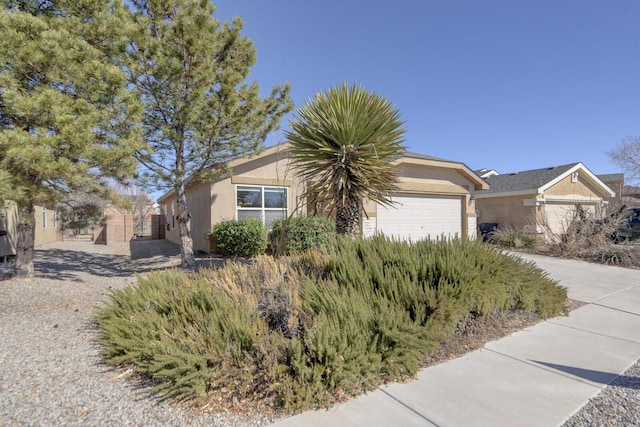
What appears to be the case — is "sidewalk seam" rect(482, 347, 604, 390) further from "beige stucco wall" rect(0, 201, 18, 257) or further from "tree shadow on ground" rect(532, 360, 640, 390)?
"beige stucco wall" rect(0, 201, 18, 257)

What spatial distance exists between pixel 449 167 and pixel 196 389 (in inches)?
541

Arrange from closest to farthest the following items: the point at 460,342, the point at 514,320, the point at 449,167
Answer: the point at 460,342 → the point at 514,320 → the point at 449,167

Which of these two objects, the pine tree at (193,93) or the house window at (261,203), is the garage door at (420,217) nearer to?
the house window at (261,203)

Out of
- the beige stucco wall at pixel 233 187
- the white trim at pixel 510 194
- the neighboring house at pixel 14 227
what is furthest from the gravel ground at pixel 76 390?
the white trim at pixel 510 194

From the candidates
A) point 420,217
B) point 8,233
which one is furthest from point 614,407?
point 8,233

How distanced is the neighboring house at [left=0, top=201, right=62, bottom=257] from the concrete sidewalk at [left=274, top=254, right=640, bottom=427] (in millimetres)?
6891

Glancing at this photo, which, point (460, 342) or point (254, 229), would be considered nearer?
point (460, 342)

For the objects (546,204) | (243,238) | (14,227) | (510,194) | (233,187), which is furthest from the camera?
(510,194)

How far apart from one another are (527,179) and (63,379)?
22.5 m

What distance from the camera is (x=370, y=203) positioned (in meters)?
12.5

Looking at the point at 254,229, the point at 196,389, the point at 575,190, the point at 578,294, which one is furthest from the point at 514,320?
the point at 575,190

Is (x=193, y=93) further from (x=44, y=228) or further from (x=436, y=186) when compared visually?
(x=44, y=228)

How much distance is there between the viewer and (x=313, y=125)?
6941 mm

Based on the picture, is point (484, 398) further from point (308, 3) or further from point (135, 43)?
point (308, 3)
